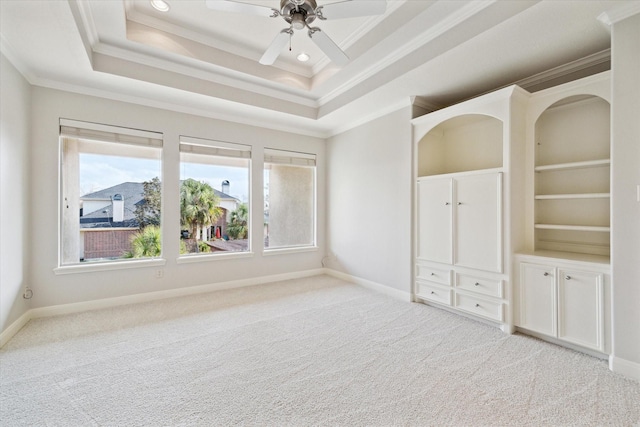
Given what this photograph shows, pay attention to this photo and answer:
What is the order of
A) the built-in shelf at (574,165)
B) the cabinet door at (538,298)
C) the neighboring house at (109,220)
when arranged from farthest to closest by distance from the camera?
the neighboring house at (109,220)
the cabinet door at (538,298)
the built-in shelf at (574,165)

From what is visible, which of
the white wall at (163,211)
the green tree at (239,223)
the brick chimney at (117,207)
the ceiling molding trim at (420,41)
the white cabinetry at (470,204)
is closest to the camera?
the ceiling molding trim at (420,41)

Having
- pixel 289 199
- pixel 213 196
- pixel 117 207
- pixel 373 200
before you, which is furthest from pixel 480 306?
pixel 117 207

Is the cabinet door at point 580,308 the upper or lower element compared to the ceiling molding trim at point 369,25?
lower

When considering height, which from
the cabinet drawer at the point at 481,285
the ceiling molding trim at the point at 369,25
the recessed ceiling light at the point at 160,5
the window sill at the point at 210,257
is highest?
the recessed ceiling light at the point at 160,5

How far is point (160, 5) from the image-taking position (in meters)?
2.59

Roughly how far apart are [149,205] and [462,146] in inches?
165

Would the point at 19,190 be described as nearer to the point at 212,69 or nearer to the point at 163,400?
the point at 212,69

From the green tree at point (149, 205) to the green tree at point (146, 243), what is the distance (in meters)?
0.08

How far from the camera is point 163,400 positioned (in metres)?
1.76

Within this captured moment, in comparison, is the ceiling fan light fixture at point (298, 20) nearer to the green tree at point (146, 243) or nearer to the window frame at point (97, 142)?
the window frame at point (97, 142)

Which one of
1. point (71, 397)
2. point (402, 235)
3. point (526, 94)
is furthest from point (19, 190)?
point (526, 94)

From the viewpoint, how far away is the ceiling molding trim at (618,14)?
1.92m

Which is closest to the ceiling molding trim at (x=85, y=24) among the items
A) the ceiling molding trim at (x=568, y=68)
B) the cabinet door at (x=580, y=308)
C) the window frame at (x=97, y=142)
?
the window frame at (x=97, y=142)

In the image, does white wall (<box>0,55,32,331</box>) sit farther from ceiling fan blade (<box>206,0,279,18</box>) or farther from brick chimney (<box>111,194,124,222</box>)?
ceiling fan blade (<box>206,0,279,18</box>)
